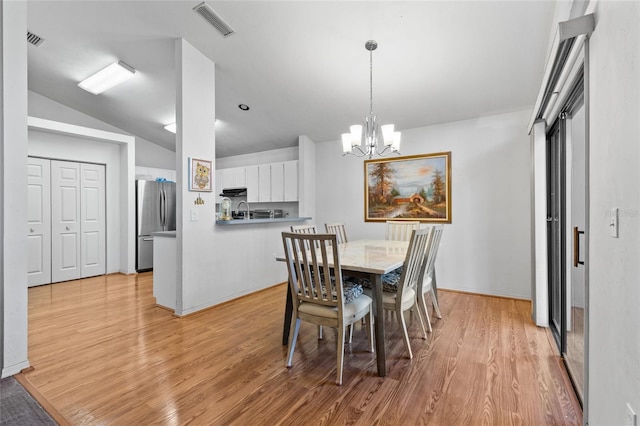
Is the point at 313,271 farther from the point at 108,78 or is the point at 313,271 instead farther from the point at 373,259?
the point at 108,78

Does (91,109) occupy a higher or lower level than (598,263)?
higher

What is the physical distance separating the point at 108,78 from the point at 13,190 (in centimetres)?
271

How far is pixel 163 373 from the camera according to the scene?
204 cm

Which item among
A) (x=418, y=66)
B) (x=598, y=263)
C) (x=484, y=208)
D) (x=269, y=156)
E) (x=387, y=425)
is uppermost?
(x=418, y=66)

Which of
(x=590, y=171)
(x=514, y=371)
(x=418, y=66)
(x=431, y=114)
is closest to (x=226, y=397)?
(x=514, y=371)

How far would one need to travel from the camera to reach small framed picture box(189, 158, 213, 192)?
321 cm

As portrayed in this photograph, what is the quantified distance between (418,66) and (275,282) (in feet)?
11.2

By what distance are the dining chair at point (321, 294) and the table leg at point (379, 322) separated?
5.1 inches

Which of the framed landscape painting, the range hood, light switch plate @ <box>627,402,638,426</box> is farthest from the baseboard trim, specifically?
the range hood

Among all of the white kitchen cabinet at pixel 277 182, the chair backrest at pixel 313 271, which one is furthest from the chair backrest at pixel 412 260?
the white kitchen cabinet at pixel 277 182

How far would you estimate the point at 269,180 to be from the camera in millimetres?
5656

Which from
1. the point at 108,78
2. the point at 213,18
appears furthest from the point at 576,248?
the point at 108,78

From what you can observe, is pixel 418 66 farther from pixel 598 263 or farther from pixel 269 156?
pixel 269 156

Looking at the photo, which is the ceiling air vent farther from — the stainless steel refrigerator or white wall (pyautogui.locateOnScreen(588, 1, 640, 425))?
the stainless steel refrigerator
